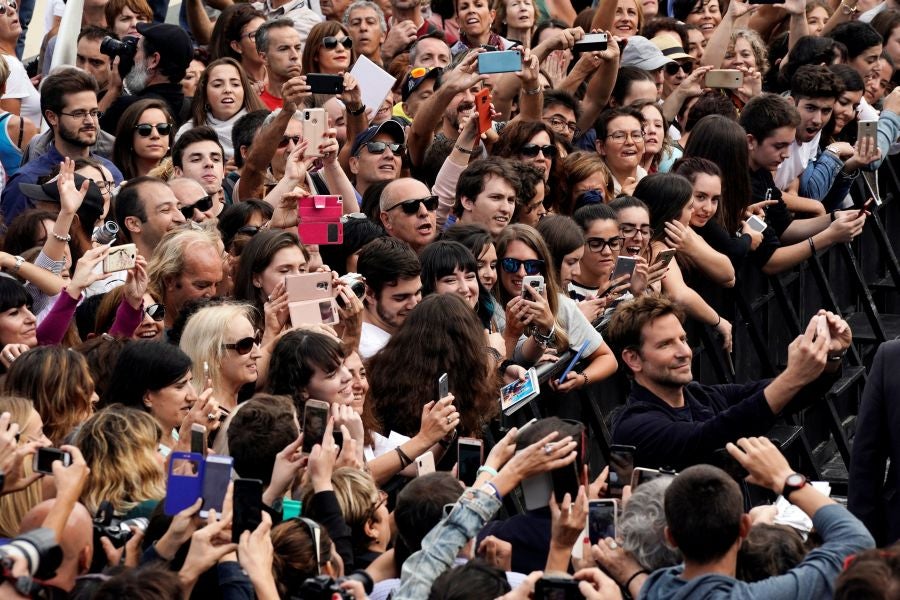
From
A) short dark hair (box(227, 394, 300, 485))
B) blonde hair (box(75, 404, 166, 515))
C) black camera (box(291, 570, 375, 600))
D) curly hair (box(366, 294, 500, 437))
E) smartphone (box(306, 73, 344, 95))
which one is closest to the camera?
black camera (box(291, 570, 375, 600))

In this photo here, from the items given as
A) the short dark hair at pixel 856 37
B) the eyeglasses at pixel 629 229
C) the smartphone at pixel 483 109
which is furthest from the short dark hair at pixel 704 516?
the short dark hair at pixel 856 37

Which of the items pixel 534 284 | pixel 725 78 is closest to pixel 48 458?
pixel 534 284

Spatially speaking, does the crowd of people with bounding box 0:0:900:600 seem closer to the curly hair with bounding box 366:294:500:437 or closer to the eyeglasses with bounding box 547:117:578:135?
the curly hair with bounding box 366:294:500:437

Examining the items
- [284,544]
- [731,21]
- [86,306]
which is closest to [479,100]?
[86,306]

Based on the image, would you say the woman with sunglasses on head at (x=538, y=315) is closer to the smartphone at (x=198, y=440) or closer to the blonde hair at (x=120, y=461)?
the blonde hair at (x=120, y=461)

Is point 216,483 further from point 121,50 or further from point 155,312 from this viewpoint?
point 121,50

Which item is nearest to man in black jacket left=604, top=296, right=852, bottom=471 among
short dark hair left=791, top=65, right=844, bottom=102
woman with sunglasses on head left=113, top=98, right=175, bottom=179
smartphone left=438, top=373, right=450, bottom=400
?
smartphone left=438, top=373, right=450, bottom=400

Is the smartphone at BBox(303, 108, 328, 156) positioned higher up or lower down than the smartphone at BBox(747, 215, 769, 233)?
higher up

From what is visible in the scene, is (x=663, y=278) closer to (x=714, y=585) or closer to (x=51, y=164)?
(x=51, y=164)

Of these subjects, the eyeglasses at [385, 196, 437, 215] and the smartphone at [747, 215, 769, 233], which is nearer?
the eyeglasses at [385, 196, 437, 215]

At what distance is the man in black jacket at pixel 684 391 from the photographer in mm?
6523

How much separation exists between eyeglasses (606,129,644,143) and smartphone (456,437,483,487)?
4.64 m

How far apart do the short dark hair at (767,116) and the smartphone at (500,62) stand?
1.69 meters

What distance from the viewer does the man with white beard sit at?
10.6 meters
